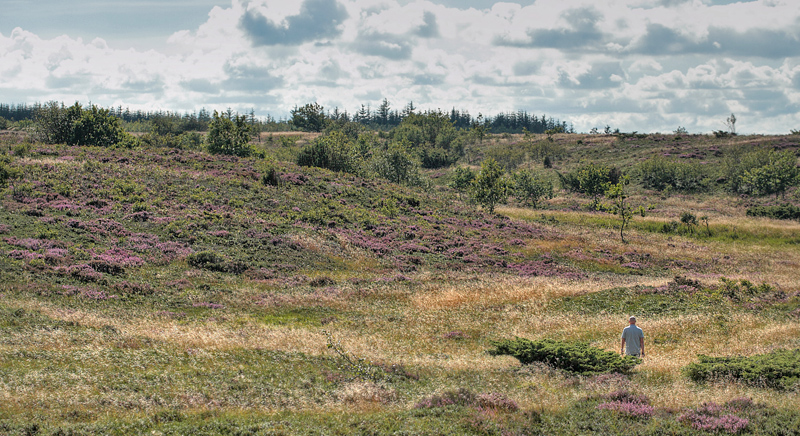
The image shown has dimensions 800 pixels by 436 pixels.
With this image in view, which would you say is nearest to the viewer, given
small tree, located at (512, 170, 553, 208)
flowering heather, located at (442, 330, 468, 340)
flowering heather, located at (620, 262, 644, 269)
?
flowering heather, located at (442, 330, 468, 340)

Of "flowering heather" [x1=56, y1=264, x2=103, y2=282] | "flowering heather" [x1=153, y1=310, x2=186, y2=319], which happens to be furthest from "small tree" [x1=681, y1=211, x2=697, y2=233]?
"flowering heather" [x1=56, y1=264, x2=103, y2=282]

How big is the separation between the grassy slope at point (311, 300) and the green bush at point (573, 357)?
1008 mm

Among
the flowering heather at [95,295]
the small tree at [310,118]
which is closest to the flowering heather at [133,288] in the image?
the flowering heather at [95,295]

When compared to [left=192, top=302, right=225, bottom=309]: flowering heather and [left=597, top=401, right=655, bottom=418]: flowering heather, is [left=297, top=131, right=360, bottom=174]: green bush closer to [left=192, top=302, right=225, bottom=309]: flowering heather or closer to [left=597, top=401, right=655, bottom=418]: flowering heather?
[left=192, top=302, right=225, bottom=309]: flowering heather

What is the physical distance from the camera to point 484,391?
15344 mm

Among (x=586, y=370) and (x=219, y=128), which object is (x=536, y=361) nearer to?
(x=586, y=370)

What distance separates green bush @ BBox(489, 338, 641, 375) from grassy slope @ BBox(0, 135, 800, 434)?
1.01m

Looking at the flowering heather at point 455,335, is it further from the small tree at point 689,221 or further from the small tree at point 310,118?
the small tree at point 310,118

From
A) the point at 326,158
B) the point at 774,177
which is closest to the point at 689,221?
the point at 774,177

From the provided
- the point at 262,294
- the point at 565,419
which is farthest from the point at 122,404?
the point at 262,294

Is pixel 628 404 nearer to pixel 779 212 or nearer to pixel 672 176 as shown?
pixel 779 212

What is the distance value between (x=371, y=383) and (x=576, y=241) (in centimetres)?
4312

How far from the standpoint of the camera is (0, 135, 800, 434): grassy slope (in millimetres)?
13578

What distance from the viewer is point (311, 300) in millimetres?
29000
